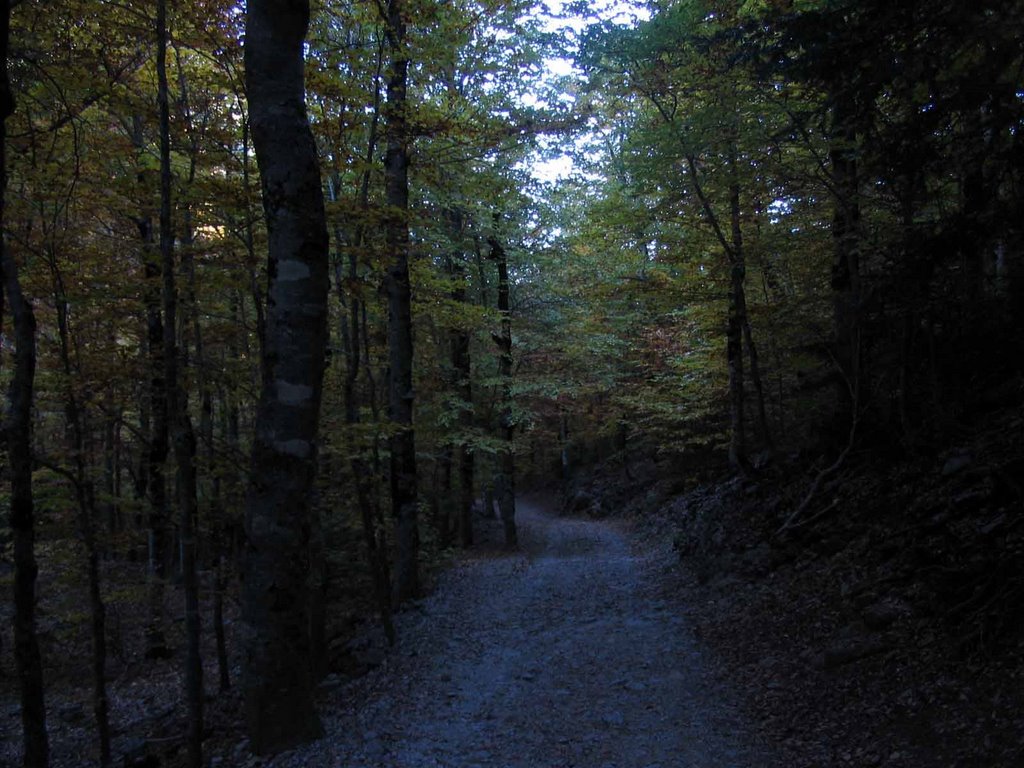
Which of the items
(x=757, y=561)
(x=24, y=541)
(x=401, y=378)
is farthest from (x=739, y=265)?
(x=24, y=541)

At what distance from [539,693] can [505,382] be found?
1034cm

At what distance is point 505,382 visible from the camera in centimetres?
1628

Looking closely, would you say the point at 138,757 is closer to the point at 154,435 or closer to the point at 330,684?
the point at 330,684

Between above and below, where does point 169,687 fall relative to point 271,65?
below

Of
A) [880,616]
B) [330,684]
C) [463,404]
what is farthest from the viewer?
[463,404]

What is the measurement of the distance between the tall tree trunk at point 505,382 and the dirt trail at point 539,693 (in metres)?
6.09

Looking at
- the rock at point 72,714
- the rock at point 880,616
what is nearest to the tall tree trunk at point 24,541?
the rock at point 72,714

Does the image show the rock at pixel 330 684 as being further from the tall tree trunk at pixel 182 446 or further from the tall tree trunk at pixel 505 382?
the tall tree trunk at pixel 505 382

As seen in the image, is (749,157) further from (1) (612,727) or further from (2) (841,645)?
(1) (612,727)

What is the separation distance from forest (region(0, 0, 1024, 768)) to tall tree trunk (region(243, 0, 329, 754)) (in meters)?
0.03

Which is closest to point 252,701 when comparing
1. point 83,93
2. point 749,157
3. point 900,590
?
point 900,590

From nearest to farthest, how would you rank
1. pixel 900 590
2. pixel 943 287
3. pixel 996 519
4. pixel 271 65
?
pixel 271 65
pixel 996 519
pixel 900 590
pixel 943 287

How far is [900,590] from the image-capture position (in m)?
5.84

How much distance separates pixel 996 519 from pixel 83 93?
946cm
